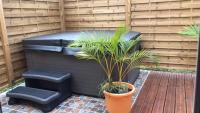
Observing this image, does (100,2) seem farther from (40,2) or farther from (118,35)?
(118,35)

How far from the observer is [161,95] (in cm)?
291

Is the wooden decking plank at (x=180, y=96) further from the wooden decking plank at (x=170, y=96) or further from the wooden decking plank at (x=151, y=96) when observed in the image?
the wooden decking plank at (x=151, y=96)

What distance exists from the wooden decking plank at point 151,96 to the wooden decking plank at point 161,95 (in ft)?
0.17

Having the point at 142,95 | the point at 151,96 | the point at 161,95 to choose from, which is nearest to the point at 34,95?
the point at 142,95

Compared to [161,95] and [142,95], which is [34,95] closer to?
[142,95]

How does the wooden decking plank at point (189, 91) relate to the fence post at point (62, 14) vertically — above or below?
below

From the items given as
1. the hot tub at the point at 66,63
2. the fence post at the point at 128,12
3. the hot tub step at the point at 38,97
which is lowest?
the hot tub step at the point at 38,97

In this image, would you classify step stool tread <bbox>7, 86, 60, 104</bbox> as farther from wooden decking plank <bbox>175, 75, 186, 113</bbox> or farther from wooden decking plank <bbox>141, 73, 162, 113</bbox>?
wooden decking plank <bbox>175, 75, 186, 113</bbox>

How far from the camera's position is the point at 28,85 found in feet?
10.0

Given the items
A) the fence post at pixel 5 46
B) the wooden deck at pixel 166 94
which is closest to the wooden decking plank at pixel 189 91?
the wooden deck at pixel 166 94

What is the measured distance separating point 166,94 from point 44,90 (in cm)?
180

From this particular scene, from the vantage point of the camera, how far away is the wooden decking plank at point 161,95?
2517 mm

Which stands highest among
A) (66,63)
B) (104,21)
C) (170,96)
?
(104,21)

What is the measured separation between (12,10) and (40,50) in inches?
34.3
